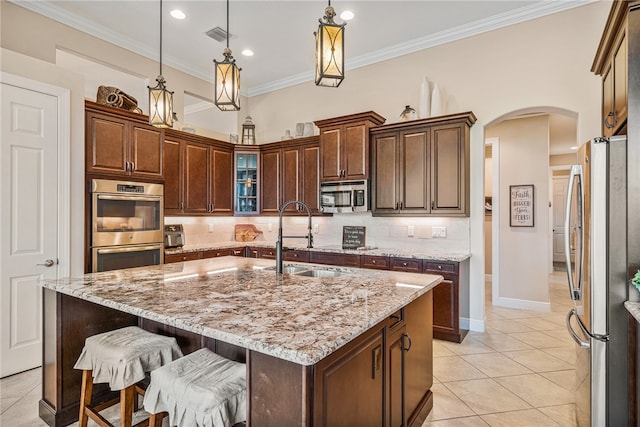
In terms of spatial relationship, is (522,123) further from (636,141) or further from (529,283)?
(636,141)

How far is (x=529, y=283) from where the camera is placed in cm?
485

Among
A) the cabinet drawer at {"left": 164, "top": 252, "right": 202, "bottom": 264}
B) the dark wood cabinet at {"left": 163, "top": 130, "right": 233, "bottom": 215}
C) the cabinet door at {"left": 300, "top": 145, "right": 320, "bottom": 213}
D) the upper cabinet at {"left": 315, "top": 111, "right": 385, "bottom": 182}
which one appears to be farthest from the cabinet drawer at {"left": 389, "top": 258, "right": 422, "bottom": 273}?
the dark wood cabinet at {"left": 163, "top": 130, "right": 233, "bottom": 215}

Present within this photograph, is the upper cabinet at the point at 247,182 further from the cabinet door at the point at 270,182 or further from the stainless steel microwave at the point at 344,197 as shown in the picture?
the stainless steel microwave at the point at 344,197

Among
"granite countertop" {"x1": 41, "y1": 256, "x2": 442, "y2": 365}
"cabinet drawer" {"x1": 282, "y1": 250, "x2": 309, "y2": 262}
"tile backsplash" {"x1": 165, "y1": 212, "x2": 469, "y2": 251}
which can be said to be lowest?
"cabinet drawer" {"x1": 282, "y1": 250, "x2": 309, "y2": 262}

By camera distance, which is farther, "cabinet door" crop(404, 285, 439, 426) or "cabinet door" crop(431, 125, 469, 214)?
"cabinet door" crop(431, 125, 469, 214)

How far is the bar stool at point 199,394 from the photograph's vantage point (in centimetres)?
135

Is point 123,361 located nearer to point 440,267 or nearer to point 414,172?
point 440,267

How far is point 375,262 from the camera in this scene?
393 cm

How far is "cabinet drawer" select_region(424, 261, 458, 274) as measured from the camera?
352 cm

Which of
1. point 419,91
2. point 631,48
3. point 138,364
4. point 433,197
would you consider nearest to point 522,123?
point 419,91

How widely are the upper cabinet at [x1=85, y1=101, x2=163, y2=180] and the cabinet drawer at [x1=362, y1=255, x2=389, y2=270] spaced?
2.64m

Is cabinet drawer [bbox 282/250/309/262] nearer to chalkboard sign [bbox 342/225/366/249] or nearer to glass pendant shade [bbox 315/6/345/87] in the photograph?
chalkboard sign [bbox 342/225/366/249]

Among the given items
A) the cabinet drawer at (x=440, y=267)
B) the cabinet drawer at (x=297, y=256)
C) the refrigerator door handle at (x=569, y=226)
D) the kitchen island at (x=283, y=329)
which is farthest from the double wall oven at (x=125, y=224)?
the refrigerator door handle at (x=569, y=226)

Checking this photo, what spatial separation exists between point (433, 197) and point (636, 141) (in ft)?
7.30
